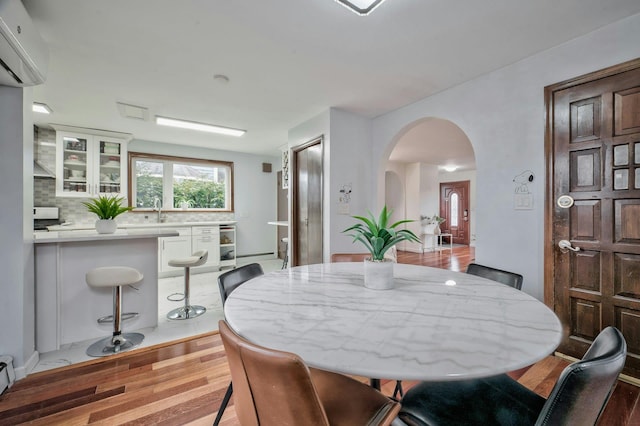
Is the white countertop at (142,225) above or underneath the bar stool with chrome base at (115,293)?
above

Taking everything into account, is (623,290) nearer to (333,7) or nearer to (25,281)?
(333,7)

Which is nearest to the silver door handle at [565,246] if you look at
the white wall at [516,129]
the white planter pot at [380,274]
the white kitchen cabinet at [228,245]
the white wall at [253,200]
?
the white wall at [516,129]

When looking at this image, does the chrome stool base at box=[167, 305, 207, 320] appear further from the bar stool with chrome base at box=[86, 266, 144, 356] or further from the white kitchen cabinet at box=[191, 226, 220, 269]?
the white kitchen cabinet at box=[191, 226, 220, 269]

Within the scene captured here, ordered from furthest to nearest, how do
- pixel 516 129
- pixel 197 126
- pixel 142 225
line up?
pixel 142 225 < pixel 197 126 < pixel 516 129

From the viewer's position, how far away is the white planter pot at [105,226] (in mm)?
2543

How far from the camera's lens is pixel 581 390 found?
0.63 meters

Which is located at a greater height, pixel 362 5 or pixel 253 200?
pixel 362 5

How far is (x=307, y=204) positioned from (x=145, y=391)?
106 inches

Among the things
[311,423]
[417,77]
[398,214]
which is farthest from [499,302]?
[398,214]

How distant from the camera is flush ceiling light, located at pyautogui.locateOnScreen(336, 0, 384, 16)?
62.0 inches

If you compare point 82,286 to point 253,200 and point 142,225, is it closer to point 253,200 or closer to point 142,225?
point 142,225

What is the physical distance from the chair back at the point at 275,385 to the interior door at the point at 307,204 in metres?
2.88

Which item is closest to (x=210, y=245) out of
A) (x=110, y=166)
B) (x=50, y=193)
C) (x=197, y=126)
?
(x=110, y=166)

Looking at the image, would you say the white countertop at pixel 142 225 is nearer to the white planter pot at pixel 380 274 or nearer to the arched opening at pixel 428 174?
the arched opening at pixel 428 174
